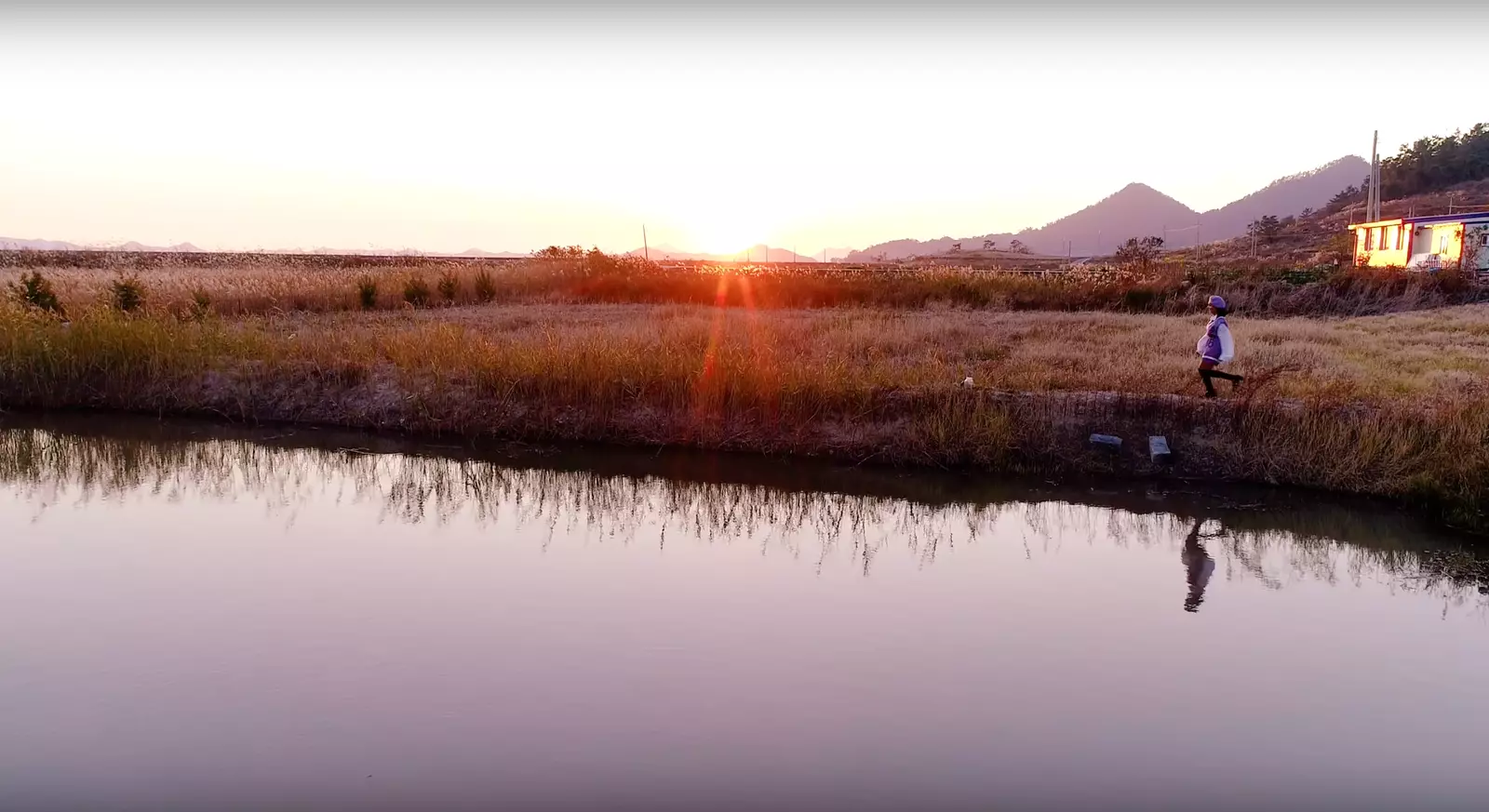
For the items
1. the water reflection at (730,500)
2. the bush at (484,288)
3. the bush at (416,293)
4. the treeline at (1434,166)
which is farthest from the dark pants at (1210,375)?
the treeline at (1434,166)

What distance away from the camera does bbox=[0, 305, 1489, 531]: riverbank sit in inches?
326

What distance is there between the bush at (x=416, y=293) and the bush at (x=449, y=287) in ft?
1.16

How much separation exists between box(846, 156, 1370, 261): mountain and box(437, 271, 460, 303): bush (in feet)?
304

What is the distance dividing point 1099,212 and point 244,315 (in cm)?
12864

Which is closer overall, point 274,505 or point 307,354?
point 274,505

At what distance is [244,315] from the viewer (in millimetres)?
17125

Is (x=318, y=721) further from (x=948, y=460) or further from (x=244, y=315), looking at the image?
(x=244, y=315)

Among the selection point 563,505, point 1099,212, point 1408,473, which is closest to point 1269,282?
point 1408,473

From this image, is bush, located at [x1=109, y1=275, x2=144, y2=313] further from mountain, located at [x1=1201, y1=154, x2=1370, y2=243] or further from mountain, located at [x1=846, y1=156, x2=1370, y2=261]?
mountain, located at [x1=1201, y1=154, x2=1370, y2=243]

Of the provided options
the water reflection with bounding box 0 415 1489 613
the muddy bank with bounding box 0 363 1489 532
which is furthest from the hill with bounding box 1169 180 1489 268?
the water reflection with bounding box 0 415 1489 613

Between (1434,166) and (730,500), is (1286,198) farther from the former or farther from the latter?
(730,500)

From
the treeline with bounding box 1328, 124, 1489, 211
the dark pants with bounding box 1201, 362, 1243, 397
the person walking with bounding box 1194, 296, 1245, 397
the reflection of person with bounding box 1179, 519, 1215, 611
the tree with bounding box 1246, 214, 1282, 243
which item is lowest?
the reflection of person with bounding box 1179, 519, 1215, 611

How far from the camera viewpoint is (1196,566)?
21.6 feet

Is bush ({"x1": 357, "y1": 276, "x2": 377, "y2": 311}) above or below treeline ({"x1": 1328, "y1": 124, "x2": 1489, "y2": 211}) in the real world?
below
